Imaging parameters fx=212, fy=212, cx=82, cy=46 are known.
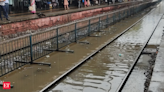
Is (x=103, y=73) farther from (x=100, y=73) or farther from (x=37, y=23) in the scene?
(x=37, y=23)

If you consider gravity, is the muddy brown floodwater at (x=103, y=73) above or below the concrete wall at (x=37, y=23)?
below

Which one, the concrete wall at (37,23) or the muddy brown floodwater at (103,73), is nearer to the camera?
the muddy brown floodwater at (103,73)

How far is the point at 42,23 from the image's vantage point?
14.3 metres

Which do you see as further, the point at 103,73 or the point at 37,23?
the point at 37,23

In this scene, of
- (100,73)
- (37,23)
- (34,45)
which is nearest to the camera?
(100,73)

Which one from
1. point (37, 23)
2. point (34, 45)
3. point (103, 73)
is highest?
point (37, 23)

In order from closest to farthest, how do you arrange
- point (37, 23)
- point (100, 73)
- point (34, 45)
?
point (100, 73) → point (34, 45) → point (37, 23)

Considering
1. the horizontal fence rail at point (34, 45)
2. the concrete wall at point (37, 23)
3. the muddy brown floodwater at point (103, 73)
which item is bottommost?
the muddy brown floodwater at point (103, 73)

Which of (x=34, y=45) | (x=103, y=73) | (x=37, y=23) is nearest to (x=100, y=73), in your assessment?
(x=103, y=73)

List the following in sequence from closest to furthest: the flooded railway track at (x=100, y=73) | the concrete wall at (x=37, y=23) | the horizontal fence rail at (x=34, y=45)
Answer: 1. the flooded railway track at (x=100, y=73)
2. the horizontal fence rail at (x=34, y=45)
3. the concrete wall at (x=37, y=23)

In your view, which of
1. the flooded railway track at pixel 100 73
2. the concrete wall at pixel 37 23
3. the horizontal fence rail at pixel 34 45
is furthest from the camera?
the concrete wall at pixel 37 23

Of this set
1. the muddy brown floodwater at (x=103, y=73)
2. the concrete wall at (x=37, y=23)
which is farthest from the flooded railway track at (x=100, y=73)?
the concrete wall at (x=37, y=23)

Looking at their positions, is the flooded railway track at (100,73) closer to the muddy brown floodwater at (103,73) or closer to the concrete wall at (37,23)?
the muddy brown floodwater at (103,73)

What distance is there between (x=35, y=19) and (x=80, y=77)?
8.52 metres
